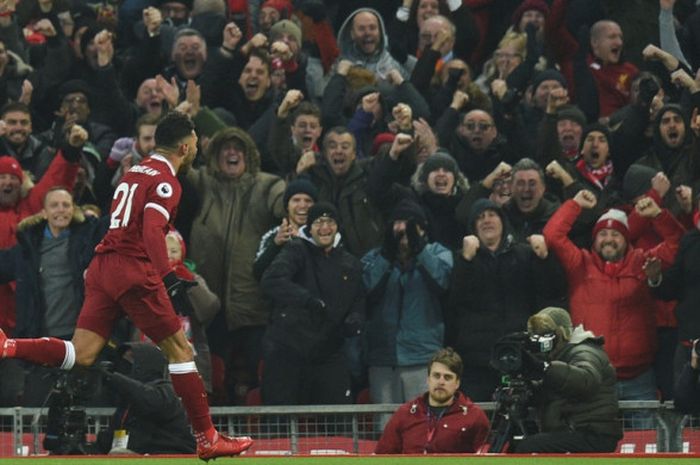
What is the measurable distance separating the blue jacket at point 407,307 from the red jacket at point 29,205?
2.70m

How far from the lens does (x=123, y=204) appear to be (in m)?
10.9

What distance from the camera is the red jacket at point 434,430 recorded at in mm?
11758

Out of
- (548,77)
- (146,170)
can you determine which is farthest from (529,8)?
(146,170)

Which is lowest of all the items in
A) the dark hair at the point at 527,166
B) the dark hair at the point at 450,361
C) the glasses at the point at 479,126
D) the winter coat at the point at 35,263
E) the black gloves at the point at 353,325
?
the dark hair at the point at 450,361

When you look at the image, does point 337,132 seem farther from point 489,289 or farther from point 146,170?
point 146,170

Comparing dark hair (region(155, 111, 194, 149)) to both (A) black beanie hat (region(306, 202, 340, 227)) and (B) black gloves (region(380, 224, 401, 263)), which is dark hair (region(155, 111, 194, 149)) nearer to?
(A) black beanie hat (region(306, 202, 340, 227))

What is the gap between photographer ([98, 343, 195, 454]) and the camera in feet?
38.5

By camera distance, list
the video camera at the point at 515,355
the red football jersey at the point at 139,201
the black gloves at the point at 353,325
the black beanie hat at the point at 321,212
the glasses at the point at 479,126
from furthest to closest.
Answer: the glasses at the point at 479,126 → the black beanie hat at the point at 321,212 → the black gloves at the point at 353,325 → the video camera at the point at 515,355 → the red football jersey at the point at 139,201

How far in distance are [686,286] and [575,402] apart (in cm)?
205

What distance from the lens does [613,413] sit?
11.6 metres

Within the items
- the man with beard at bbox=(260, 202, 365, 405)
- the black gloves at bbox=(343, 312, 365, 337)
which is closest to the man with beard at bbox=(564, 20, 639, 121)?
the man with beard at bbox=(260, 202, 365, 405)

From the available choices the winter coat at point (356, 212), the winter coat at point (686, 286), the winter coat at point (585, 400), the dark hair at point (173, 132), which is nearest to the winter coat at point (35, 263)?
the winter coat at point (356, 212)

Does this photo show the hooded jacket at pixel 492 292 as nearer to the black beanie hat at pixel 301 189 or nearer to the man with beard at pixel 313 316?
the man with beard at pixel 313 316

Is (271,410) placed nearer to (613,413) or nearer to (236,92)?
(613,413)
